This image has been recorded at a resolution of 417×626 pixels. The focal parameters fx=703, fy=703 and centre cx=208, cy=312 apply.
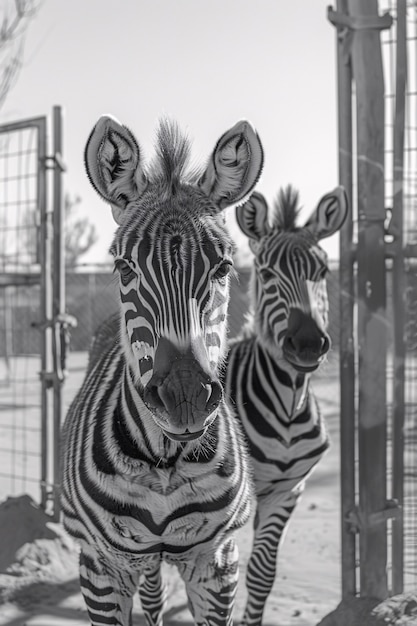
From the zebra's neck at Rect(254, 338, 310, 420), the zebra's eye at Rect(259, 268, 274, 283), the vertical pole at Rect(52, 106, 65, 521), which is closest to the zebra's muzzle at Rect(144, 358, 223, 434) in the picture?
the zebra's neck at Rect(254, 338, 310, 420)

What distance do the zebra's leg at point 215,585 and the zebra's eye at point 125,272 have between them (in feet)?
3.55

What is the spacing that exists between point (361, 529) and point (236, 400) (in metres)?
0.95

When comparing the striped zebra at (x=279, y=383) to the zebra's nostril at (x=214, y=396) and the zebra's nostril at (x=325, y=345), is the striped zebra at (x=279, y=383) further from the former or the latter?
the zebra's nostril at (x=214, y=396)

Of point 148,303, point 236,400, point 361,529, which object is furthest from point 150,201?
point 361,529

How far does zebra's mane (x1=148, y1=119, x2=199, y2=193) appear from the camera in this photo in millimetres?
2539

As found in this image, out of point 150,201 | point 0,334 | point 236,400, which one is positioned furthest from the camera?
point 0,334

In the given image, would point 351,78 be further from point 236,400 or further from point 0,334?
point 0,334

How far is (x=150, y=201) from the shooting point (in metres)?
2.47

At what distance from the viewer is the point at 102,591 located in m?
2.63

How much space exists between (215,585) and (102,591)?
1.39 ft

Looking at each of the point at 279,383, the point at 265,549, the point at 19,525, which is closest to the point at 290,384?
the point at 279,383

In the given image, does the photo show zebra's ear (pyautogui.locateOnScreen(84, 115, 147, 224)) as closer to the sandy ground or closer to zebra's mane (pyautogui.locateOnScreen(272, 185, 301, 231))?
zebra's mane (pyautogui.locateOnScreen(272, 185, 301, 231))

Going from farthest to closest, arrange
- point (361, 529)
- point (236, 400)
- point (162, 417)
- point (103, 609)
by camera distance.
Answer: point (236, 400) → point (361, 529) → point (103, 609) → point (162, 417)

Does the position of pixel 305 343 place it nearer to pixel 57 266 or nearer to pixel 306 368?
pixel 306 368
